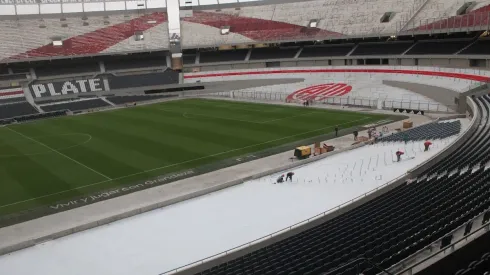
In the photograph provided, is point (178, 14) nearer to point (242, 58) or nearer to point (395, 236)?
point (242, 58)

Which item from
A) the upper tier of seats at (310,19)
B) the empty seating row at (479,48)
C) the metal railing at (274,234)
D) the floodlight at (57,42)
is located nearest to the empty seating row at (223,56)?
the upper tier of seats at (310,19)

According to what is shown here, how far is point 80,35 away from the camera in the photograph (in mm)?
62438

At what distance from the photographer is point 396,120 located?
32.3 metres

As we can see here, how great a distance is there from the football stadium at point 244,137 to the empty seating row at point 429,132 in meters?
0.20

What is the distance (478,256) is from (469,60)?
39524mm

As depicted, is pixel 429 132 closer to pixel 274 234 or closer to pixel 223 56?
pixel 274 234

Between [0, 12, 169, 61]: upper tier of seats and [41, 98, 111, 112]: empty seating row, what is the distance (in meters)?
11.3

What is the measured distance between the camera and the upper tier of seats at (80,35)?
5791 centimetres

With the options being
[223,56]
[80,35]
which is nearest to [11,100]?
[80,35]

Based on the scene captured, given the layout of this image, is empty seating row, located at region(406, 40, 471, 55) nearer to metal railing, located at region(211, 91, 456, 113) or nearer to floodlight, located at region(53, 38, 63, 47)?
metal railing, located at region(211, 91, 456, 113)

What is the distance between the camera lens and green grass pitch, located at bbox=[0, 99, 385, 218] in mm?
22031

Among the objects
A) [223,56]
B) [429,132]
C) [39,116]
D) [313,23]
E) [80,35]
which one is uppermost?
[313,23]

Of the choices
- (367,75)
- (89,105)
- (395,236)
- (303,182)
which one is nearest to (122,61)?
(89,105)

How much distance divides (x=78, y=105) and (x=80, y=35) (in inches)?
688
